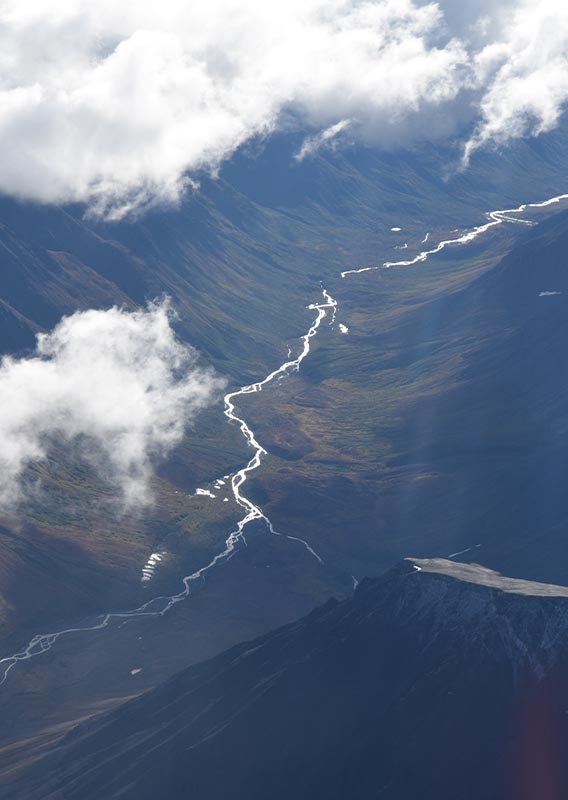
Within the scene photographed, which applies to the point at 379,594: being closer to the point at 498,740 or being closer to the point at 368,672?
the point at 368,672

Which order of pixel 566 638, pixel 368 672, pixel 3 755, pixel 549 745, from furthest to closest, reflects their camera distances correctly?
1. pixel 3 755
2. pixel 368 672
3. pixel 566 638
4. pixel 549 745

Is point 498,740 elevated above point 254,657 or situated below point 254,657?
below

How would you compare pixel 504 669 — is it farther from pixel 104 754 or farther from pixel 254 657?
pixel 104 754

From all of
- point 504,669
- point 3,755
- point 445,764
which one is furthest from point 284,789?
point 3,755

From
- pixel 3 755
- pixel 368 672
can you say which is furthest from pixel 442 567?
pixel 3 755

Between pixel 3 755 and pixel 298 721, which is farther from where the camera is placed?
pixel 3 755

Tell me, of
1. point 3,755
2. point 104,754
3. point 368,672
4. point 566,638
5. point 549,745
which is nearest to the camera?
point 549,745

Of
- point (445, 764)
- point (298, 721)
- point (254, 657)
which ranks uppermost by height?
point (254, 657)
